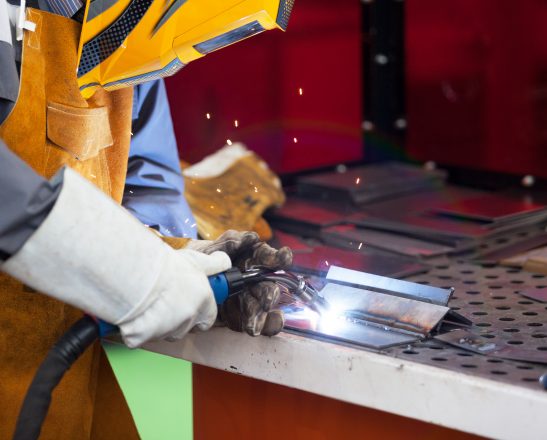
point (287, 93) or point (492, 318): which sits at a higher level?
point (287, 93)

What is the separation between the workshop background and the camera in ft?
8.33

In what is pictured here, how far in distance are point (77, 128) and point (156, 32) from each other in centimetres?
20

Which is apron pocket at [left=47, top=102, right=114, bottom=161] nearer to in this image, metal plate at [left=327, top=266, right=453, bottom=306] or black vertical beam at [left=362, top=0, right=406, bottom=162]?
metal plate at [left=327, top=266, right=453, bottom=306]

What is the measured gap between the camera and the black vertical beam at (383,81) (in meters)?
2.81

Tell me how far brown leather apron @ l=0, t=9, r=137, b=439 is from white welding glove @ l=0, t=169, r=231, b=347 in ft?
0.99

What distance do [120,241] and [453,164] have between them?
1.71 m

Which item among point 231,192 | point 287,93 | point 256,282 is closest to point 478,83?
point 287,93

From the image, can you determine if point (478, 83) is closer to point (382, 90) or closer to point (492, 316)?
point (382, 90)

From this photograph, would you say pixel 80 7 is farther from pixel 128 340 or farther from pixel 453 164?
pixel 453 164

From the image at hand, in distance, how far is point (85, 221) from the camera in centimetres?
121

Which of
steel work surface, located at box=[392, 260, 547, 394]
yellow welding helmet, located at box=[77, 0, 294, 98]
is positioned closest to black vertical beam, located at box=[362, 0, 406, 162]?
steel work surface, located at box=[392, 260, 547, 394]

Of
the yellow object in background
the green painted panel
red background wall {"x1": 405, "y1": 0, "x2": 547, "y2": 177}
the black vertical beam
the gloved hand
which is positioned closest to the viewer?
the gloved hand

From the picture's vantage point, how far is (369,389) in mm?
1297

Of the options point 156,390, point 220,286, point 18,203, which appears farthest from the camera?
point 156,390
